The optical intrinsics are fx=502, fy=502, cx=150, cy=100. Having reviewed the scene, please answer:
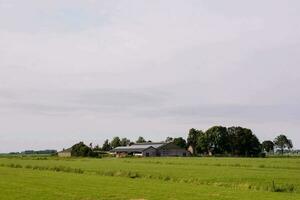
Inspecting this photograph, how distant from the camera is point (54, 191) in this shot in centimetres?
3897

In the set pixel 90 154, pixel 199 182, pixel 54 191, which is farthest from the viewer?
pixel 90 154

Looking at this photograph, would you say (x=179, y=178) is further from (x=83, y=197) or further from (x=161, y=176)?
(x=83, y=197)

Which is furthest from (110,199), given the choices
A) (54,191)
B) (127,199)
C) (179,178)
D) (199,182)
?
(179,178)

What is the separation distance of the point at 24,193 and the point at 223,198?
47.4 ft

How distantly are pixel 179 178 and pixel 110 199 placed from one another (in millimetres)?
25783

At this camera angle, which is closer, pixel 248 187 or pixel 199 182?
pixel 248 187

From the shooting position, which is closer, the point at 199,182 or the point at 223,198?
the point at 223,198

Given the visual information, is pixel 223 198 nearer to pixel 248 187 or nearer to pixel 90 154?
pixel 248 187

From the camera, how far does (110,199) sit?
33.4 meters

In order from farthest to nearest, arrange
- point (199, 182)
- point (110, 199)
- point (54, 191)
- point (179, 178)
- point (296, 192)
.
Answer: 1. point (179, 178)
2. point (199, 182)
3. point (296, 192)
4. point (54, 191)
5. point (110, 199)

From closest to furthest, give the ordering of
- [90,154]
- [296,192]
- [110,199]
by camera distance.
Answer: [110,199] < [296,192] < [90,154]

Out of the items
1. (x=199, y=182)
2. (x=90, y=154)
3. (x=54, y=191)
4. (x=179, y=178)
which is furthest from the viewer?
(x=90, y=154)

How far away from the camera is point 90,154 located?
191625 millimetres

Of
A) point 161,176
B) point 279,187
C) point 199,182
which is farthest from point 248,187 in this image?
point 161,176
